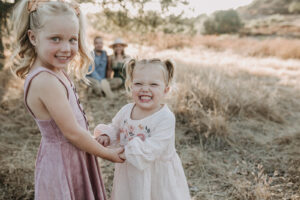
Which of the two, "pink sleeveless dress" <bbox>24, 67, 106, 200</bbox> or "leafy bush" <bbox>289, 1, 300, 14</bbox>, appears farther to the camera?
"leafy bush" <bbox>289, 1, 300, 14</bbox>

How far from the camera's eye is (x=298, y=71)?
23.3 feet

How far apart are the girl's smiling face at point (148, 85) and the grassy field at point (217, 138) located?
13.9 inches

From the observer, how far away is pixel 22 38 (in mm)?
1349

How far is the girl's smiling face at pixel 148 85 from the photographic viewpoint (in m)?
1.56

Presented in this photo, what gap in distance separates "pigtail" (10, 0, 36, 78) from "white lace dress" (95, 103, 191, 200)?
23.0 inches

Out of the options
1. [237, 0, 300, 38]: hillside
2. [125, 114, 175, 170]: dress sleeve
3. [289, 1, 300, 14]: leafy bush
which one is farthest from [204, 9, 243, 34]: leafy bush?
[125, 114, 175, 170]: dress sleeve

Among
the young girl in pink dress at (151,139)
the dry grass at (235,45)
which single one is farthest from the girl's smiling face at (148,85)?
the dry grass at (235,45)

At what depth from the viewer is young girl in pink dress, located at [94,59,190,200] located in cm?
151

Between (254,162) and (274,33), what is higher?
(274,33)

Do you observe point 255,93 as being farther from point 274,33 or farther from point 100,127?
point 274,33

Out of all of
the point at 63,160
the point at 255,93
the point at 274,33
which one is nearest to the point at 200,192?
the point at 63,160

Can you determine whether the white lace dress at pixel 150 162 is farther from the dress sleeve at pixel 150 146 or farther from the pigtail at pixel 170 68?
the pigtail at pixel 170 68

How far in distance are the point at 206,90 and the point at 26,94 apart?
3.22m

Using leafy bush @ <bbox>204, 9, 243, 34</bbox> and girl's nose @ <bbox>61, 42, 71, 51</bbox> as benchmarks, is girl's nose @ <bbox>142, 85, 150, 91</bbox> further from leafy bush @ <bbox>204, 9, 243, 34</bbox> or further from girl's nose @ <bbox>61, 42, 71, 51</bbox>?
leafy bush @ <bbox>204, 9, 243, 34</bbox>
